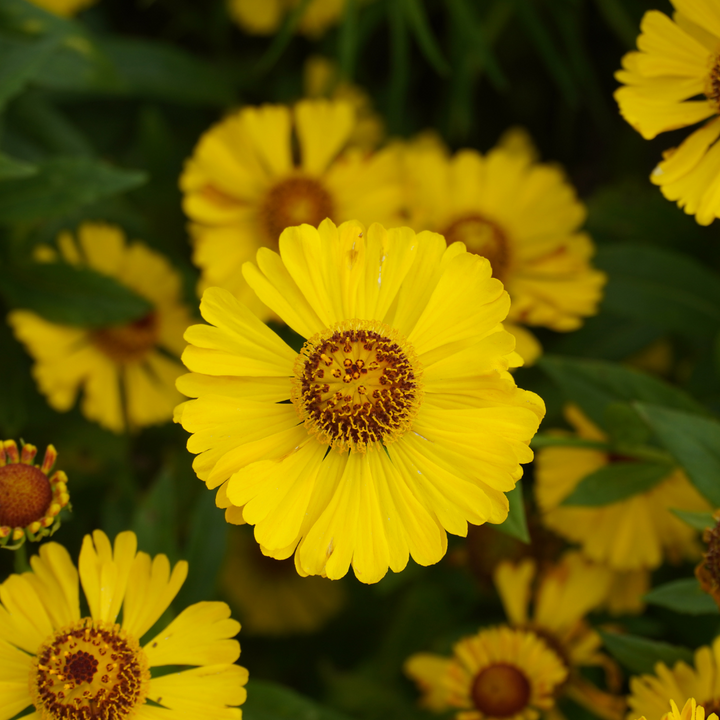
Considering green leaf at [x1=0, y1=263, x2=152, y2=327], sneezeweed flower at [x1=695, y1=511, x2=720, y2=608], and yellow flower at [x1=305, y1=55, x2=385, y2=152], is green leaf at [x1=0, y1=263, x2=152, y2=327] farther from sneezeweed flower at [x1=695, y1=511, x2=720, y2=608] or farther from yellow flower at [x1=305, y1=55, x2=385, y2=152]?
sneezeweed flower at [x1=695, y1=511, x2=720, y2=608]

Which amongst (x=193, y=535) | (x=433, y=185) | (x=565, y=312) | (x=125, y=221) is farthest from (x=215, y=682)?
(x=125, y=221)

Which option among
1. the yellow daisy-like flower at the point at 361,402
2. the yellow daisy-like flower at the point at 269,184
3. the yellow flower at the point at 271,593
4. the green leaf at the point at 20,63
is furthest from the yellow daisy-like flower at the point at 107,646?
the yellow flower at the point at 271,593

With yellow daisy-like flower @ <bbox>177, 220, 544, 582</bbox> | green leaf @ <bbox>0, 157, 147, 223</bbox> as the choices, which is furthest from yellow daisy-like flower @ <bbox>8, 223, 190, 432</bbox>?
yellow daisy-like flower @ <bbox>177, 220, 544, 582</bbox>

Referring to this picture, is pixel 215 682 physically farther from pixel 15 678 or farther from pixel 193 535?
pixel 193 535

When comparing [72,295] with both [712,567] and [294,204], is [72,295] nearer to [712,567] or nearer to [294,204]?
[294,204]

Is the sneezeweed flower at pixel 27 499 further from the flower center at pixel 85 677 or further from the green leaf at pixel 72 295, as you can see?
the green leaf at pixel 72 295

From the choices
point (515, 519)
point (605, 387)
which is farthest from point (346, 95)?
point (515, 519)
